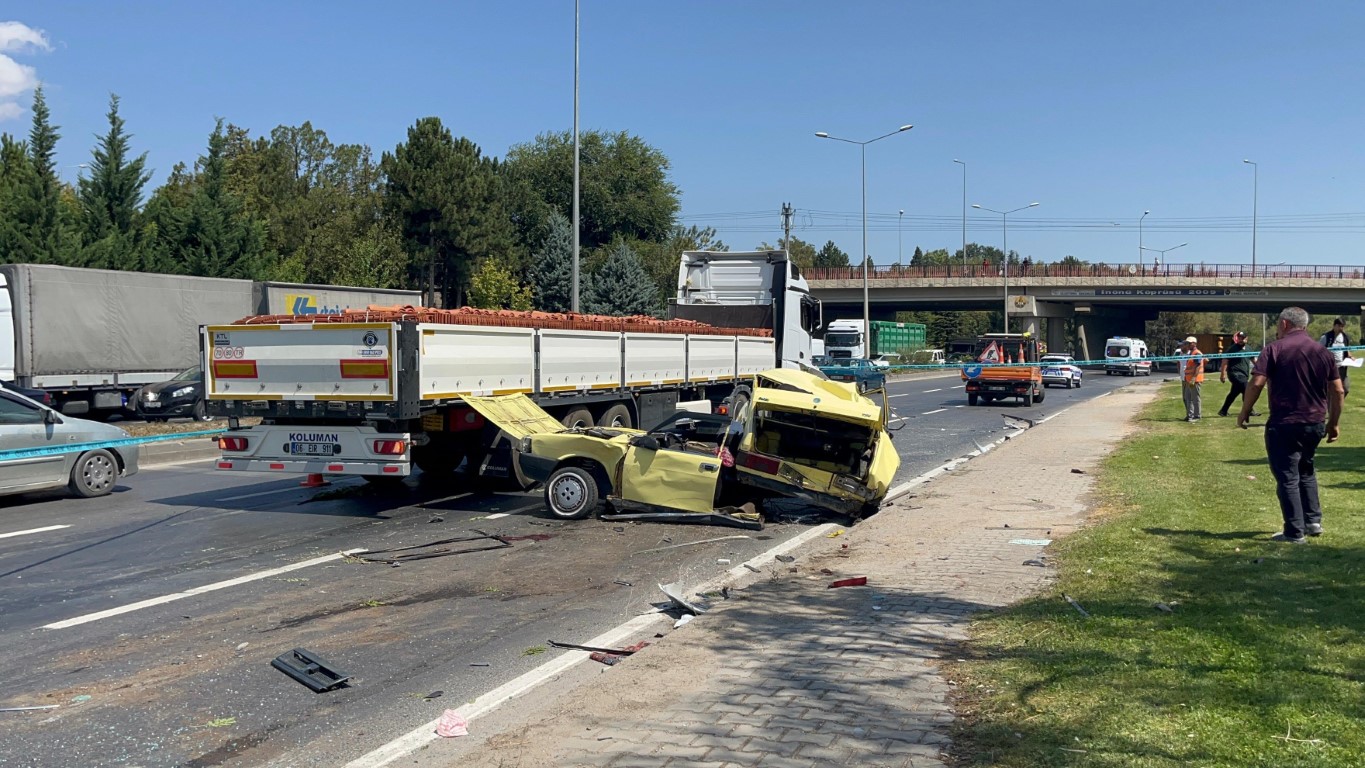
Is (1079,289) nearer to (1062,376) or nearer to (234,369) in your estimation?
(1062,376)


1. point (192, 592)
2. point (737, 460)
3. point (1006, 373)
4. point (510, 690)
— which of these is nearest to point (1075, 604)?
point (510, 690)

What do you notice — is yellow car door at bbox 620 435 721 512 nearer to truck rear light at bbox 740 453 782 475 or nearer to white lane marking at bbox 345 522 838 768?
truck rear light at bbox 740 453 782 475

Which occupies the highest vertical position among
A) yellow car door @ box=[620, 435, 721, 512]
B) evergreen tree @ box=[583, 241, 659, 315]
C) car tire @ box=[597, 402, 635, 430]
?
evergreen tree @ box=[583, 241, 659, 315]

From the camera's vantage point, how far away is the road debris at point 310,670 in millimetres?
5918

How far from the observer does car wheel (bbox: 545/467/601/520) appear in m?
11.5

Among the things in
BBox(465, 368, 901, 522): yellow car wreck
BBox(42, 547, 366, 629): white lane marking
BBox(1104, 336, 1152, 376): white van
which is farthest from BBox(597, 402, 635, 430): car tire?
BBox(1104, 336, 1152, 376): white van

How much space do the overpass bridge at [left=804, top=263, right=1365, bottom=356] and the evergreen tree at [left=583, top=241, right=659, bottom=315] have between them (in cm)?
1985

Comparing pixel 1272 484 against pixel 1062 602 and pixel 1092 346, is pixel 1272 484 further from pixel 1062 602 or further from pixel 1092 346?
pixel 1092 346

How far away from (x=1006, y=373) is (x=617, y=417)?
1970cm

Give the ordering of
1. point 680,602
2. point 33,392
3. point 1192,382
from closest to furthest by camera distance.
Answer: point 680,602, point 1192,382, point 33,392

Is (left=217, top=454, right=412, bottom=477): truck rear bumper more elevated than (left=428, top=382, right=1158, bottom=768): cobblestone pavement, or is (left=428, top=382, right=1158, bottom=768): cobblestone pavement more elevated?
(left=217, top=454, right=412, bottom=477): truck rear bumper

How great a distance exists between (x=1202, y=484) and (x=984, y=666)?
25.3 ft

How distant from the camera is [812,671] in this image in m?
5.76

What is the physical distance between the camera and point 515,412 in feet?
40.3
